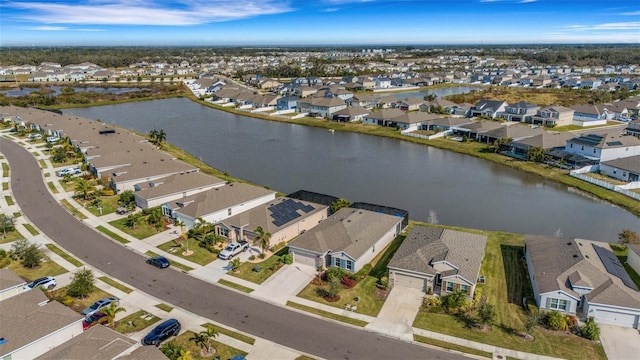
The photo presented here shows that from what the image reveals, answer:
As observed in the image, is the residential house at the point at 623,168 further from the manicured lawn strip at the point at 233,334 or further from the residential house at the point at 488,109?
the manicured lawn strip at the point at 233,334

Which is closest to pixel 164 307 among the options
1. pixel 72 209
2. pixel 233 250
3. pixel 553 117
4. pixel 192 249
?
pixel 233 250

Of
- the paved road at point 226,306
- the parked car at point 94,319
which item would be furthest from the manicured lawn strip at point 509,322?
the parked car at point 94,319

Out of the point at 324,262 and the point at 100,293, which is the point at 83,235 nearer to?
the point at 100,293

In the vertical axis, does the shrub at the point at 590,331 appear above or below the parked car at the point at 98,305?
below

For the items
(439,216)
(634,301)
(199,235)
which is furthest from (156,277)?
(634,301)


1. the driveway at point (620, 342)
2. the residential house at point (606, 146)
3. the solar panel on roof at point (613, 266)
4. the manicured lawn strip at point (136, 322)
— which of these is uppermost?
the residential house at point (606, 146)

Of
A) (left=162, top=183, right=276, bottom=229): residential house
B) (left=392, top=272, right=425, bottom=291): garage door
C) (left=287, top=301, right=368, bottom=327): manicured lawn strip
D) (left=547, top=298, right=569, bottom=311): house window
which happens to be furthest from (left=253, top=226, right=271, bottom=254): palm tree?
(left=547, top=298, right=569, bottom=311): house window

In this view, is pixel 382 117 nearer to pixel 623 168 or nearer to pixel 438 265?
pixel 623 168
